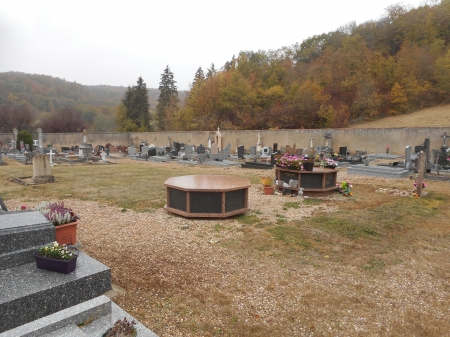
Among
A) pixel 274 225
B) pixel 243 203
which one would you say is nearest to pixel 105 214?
pixel 243 203

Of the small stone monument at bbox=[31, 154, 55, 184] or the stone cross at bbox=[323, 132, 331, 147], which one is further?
the stone cross at bbox=[323, 132, 331, 147]

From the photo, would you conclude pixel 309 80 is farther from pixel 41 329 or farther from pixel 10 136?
pixel 41 329

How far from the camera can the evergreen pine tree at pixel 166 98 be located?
52.5 meters


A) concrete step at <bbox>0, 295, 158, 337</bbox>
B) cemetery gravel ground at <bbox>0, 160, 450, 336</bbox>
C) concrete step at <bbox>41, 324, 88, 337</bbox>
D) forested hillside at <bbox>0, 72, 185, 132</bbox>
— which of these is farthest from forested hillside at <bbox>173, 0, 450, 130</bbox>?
concrete step at <bbox>41, 324, 88, 337</bbox>

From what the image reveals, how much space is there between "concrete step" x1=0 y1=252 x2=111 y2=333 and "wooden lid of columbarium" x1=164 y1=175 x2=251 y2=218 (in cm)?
357

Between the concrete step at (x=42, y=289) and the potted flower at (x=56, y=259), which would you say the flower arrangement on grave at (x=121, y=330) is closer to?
the concrete step at (x=42, y=289)

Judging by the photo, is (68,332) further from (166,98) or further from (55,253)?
(166,98)

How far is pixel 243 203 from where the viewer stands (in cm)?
750

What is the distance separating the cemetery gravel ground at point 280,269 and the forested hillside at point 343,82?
3127 centimetres

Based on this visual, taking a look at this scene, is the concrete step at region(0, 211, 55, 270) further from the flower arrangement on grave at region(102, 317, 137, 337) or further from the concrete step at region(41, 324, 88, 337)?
the flower arrangement on grave at region(102, 317, 137, 337)

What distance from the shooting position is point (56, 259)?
10.4 feet

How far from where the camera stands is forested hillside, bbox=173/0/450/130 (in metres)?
36.4

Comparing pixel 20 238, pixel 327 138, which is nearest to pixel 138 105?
pixel 327 138

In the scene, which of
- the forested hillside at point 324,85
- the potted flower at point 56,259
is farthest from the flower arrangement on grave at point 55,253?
the forested hillside at point 324,85
